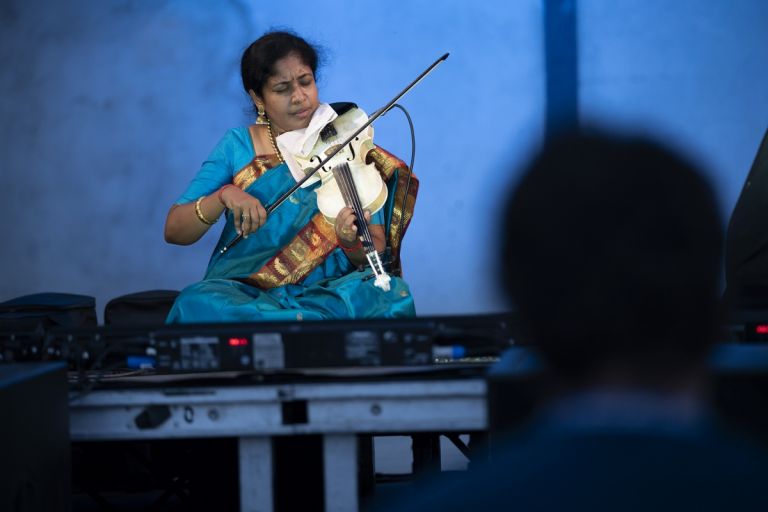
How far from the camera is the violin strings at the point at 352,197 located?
2.77 metres

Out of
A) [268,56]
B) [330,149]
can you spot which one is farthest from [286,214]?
[268,56]

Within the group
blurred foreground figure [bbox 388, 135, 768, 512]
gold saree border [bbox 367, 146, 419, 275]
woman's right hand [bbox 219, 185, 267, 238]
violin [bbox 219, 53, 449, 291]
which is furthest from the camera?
gold saree border [bbox 367, 146, 419, 275]

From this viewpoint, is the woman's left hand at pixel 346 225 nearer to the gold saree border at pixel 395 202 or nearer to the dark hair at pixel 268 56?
the gold saree border at pixel 395 202

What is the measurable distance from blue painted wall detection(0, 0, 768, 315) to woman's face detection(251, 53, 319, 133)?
1.12 meters

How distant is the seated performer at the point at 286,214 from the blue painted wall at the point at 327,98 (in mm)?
1077

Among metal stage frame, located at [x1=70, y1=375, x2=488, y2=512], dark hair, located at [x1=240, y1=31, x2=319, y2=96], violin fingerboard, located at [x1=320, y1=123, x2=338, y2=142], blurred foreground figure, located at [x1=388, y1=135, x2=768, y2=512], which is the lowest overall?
metal stage frame, located at [x1=70, y1=375, x2=488, y2=512]

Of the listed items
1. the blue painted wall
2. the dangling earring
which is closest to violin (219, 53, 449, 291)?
the dangling earring

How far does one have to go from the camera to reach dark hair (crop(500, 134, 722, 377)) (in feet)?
2.08

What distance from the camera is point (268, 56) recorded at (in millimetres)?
3033

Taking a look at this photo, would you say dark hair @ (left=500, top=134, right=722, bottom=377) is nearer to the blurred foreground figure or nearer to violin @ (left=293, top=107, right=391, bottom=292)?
the blurred foreground figure

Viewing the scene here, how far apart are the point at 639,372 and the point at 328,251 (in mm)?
2330

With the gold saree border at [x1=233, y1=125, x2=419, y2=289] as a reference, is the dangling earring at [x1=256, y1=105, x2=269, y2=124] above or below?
above

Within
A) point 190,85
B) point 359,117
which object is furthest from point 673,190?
point 190,85

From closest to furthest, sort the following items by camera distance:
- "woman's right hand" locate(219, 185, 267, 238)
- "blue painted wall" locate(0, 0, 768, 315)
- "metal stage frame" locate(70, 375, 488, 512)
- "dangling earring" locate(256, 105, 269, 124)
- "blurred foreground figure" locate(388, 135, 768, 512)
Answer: "blurred foreground figure" locate(388, 135, 768, 512), "metal stage frame" locate(70, 375, 488, 512), "woman's right hand" locate(219, 185, 267, 238), "dangling earring" locate(256, 105, 269, 124), "blue painted wall" locate(0, 0, 768, 315)
